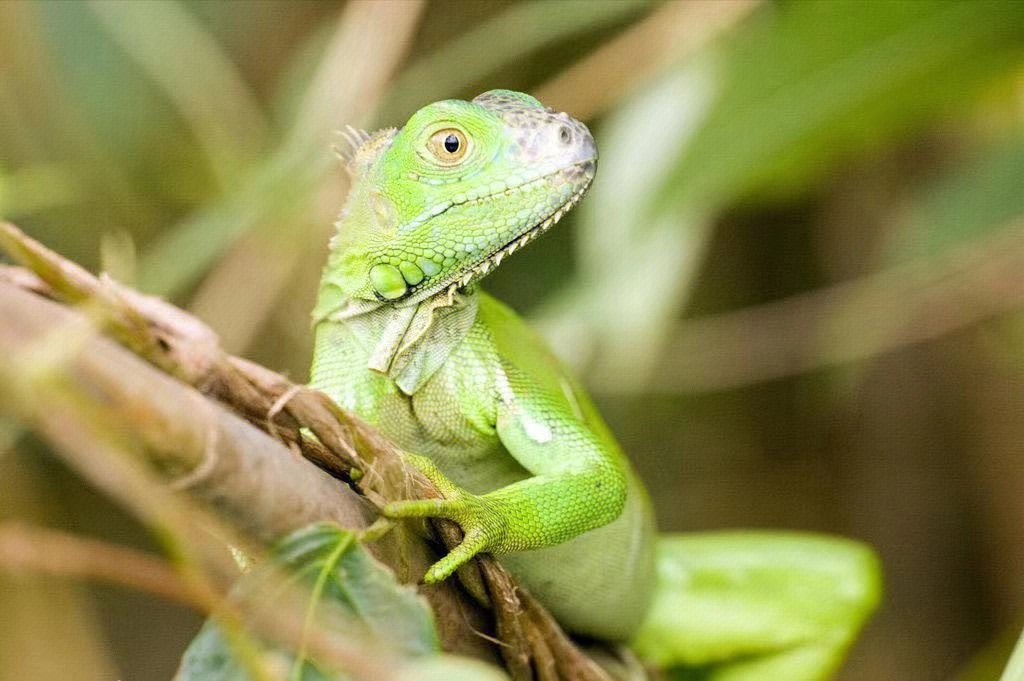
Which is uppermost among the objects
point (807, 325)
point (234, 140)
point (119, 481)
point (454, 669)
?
point (234, 140)

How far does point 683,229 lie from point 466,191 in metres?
1.68

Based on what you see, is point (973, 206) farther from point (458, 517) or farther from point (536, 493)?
point (458, 517)

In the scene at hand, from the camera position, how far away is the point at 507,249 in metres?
2.17

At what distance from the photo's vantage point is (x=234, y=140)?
4414 millimetres

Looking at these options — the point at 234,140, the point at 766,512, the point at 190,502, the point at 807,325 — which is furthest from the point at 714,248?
the point at 190,502

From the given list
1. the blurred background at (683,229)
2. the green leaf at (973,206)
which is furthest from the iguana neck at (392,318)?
the green leaf at (973,206)

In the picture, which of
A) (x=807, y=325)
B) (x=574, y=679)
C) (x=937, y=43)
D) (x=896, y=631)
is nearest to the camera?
(x=574, y=679)

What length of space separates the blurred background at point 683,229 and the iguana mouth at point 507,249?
1060mm

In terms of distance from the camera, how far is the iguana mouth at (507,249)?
2.15 metres

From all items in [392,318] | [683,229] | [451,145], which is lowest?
[392,318]

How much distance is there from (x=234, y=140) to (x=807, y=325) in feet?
7.72

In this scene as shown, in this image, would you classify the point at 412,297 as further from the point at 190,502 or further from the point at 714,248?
the point at 714,248

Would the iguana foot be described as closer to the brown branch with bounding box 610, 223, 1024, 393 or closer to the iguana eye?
the iguana eye

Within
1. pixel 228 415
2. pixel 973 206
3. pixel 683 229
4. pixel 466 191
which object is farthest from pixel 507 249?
pixel 683 229
